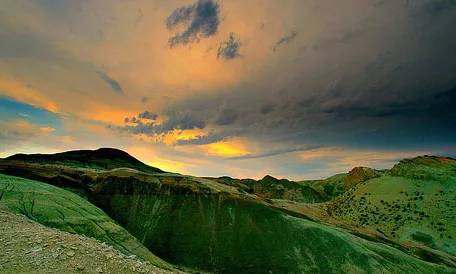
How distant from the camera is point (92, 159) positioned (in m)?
161

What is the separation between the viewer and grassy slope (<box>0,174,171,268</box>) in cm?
4281

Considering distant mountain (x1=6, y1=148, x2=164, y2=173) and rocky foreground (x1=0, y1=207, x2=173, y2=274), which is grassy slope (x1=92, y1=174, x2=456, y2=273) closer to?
distant mountain (x1=6, y1=148, x2=164, y2=173)

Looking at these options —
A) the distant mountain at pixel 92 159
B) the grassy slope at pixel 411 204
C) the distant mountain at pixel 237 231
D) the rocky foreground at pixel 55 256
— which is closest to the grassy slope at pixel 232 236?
the distant mountain at pixel 237 231

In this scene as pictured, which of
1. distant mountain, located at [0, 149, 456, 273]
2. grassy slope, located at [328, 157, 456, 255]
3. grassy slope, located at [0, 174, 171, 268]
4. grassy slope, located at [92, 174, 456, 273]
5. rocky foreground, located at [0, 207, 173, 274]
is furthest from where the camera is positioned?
grassy slope, located at [328, 157, 456, 255]

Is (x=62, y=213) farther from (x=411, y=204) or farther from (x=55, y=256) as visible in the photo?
(x=411, y=204)

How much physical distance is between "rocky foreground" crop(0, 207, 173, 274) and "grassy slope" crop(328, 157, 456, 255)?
12989 centimetres

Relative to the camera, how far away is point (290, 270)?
71500 millimetres

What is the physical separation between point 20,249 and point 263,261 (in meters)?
66.7

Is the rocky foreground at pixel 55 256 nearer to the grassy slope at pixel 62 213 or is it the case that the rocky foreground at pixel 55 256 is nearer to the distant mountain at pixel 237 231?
the grassy slope at pixel 62 213

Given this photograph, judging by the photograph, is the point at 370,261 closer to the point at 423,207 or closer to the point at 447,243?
the point at 447,243

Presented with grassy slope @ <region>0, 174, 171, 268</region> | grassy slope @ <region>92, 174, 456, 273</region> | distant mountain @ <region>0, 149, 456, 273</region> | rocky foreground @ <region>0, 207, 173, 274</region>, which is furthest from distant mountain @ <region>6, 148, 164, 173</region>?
rocky foreground @ <region>0, 207, 173, 274</region>

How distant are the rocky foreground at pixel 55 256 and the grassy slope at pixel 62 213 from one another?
25.3 metres

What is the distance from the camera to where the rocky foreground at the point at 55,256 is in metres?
16.2

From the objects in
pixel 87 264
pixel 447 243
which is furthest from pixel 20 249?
pixel 447 243
